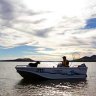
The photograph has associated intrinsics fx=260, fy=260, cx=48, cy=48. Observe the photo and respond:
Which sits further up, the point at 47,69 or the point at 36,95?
the point at 47,69

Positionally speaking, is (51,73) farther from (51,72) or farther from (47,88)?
(47,88)

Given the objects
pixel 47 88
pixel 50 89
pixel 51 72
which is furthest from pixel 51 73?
pixel 50 89

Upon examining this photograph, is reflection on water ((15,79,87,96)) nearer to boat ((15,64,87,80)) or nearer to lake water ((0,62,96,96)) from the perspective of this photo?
lake water ((0,62,96,96))

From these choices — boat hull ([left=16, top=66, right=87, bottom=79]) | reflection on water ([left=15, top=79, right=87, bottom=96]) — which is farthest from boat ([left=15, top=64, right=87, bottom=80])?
reflection on water ([left=15, top=79, right=87, bottom=96])

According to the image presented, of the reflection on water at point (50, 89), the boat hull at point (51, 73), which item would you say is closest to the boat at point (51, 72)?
the boat hull at point (51, 73)

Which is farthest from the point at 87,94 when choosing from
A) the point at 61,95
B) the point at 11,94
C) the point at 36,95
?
the point at 11,94

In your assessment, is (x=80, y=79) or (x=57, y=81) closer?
(x=57, y=81)

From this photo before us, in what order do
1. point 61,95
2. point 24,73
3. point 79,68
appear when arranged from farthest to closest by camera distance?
1. point 79,68
2. point 24,73
3. point 61,95

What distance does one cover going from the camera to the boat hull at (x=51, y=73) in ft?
121

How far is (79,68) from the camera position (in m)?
39.8

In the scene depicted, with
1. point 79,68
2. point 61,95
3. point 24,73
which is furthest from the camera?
point 79,68

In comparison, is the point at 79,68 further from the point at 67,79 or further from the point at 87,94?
the point at 87,94

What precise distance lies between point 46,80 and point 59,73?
2.19m

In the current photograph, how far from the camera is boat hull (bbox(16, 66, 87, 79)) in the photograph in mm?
36753
